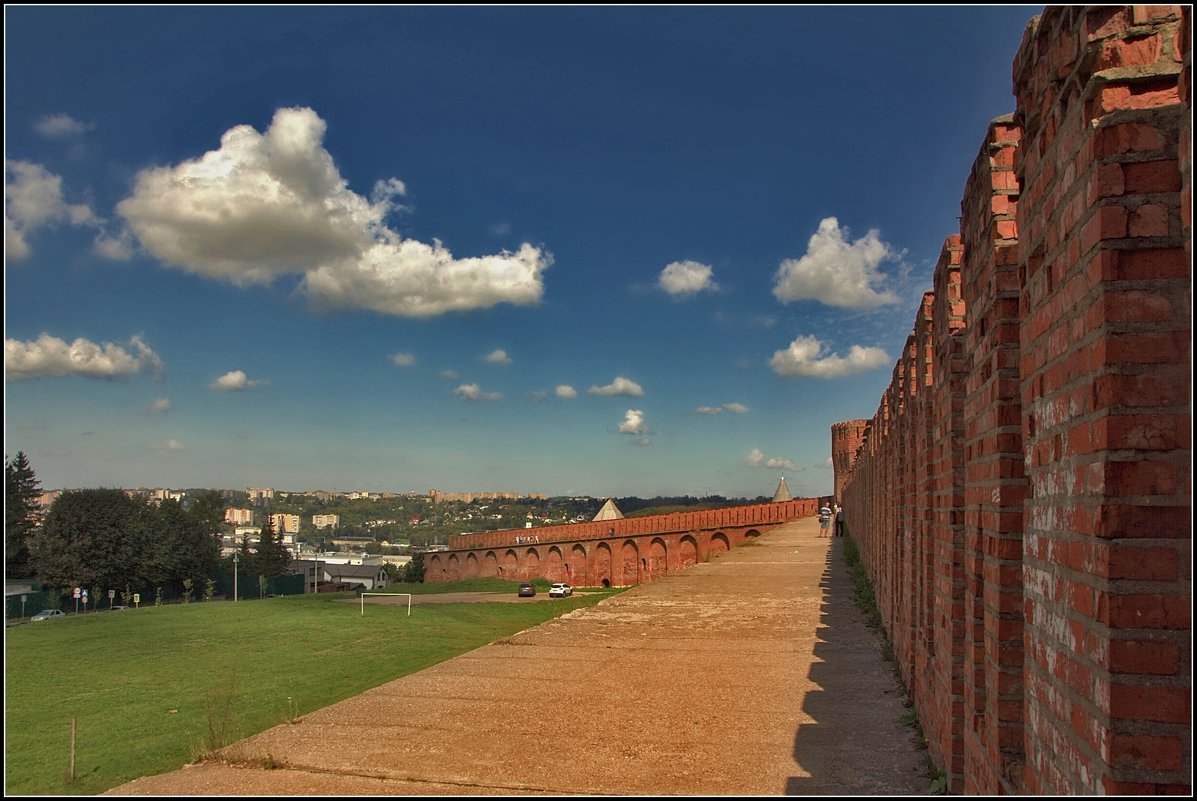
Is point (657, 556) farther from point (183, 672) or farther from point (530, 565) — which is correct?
point (183, 672)

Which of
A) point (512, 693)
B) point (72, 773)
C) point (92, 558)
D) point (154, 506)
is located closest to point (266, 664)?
point (72, 773)

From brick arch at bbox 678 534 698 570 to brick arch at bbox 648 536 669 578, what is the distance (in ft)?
3.19

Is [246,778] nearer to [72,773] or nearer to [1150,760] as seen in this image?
[1150,760]

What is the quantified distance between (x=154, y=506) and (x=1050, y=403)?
6540 centimetres

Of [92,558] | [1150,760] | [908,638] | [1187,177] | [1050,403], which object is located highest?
[1187,177]

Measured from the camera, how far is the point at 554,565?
57.3 metres

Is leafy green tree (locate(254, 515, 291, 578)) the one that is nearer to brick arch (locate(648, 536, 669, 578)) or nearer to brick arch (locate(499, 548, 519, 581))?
brick arch (locate(499, 548, 519, 581))

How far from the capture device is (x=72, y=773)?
380 inches

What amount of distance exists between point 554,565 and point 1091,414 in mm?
57009

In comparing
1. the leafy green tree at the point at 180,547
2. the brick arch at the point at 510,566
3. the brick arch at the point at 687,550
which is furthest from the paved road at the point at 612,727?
the brick arch at the point at 510,566

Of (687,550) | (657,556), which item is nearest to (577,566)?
(657,556)

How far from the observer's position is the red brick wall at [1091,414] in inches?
61.0

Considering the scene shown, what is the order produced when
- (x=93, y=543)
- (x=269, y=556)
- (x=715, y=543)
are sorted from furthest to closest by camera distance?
1. (x=269, y=556)
2. (x=93, y=543)
3. (x=715, y=543)

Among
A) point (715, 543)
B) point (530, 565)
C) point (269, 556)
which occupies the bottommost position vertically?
point (269, 556)
